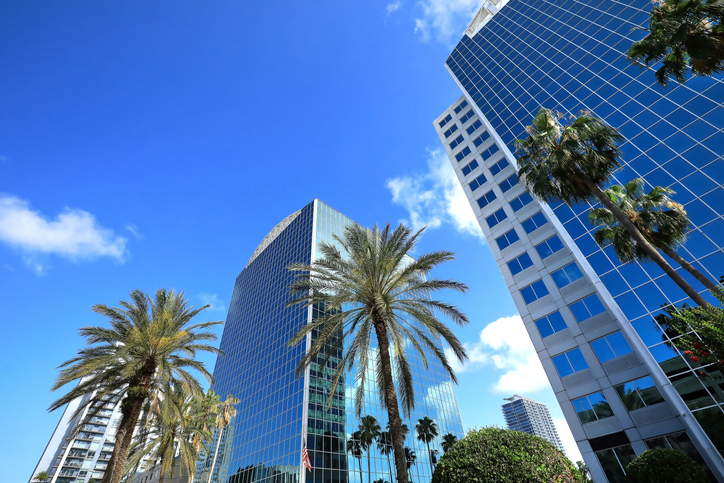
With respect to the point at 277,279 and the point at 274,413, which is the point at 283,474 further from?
the point at 277,279

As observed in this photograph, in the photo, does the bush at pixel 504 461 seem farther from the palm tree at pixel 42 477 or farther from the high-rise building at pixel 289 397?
the palm tree at pixel 42 477

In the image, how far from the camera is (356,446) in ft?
143

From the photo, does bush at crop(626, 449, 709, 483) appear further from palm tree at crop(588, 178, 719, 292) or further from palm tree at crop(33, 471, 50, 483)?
palm tree at crop(33, 471, 50, 483)

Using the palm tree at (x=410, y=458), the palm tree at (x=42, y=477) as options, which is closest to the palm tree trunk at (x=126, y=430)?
the palm tree at (x=410, y=458)

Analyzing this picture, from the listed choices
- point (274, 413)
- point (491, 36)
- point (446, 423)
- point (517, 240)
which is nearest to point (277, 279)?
point (274, 413)

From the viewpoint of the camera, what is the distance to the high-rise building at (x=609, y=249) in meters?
19.6

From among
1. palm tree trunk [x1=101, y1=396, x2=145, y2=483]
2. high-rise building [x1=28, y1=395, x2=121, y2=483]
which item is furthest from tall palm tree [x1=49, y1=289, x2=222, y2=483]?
high-rise building [x1=28, y1=395, x2=121, y2=483]

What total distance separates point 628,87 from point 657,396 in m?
23.1

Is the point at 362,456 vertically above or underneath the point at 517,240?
underneath

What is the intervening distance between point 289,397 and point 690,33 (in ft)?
163

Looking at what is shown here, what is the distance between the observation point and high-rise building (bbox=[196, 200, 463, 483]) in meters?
42.6

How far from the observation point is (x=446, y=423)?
61.9 meters

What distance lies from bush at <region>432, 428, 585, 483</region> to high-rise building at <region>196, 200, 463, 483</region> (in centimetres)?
2655

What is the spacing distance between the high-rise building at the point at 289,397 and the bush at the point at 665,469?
80.9ft
